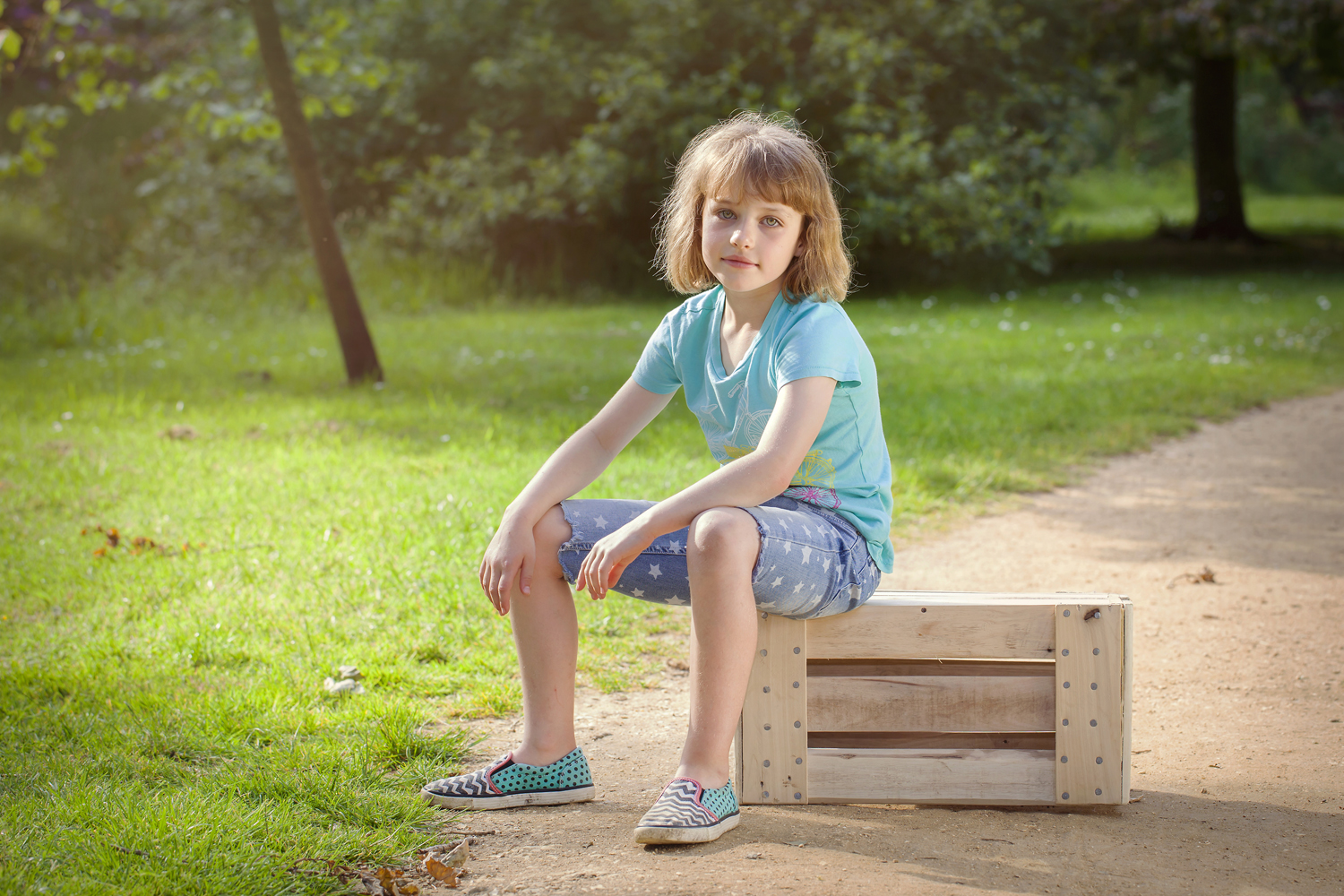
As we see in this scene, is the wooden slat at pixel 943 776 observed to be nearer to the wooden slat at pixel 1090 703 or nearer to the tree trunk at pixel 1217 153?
the wooden slat at pixel 1090 703

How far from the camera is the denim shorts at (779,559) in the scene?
243 centimetres

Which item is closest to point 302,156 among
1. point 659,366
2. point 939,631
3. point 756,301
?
point 659,366

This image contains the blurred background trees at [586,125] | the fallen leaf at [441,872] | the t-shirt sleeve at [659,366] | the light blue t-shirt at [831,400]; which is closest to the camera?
the fallen leaf at [441,872]

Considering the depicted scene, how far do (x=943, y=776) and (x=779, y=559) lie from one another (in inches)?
→ 26.2

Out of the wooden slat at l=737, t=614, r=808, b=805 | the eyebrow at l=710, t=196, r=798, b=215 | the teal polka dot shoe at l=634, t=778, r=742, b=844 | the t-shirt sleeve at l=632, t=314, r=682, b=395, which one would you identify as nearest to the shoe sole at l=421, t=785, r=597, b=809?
the teal polka dot shoe at l=634, t=778, r=742, b=844

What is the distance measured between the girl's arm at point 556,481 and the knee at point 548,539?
1 centimetres

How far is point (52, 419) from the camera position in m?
6.96

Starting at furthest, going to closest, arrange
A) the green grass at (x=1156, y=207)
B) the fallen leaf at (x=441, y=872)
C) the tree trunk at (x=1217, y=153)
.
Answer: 1. the green grass at (x=1156, y=207)
2. the tree trunk at (x=1217, y=153)
3. the fallen leaf at (x=441, y=872)

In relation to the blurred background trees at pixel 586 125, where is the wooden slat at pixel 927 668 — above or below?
below

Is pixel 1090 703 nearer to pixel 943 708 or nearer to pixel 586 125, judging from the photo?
pixel 943 708

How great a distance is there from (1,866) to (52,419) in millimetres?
5341

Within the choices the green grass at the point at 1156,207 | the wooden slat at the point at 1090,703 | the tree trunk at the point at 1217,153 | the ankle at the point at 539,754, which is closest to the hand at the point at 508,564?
the ankle at the point at 539,754

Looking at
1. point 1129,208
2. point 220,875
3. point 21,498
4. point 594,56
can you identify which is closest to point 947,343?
point 594,56

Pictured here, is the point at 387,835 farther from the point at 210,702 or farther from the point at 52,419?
the point at 52,419
